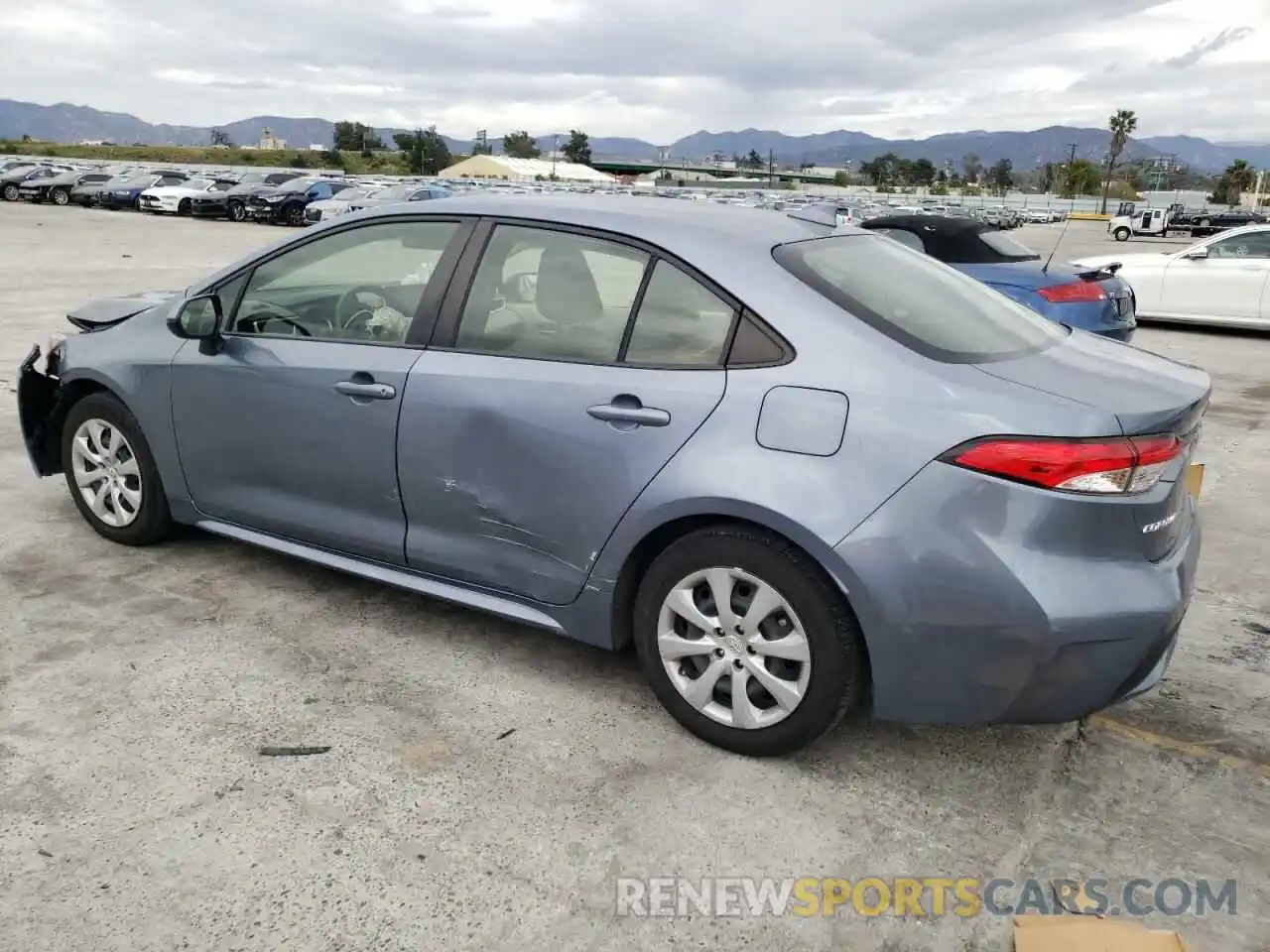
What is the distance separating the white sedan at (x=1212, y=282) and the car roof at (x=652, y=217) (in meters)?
10.1

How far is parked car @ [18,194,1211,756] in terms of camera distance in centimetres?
264

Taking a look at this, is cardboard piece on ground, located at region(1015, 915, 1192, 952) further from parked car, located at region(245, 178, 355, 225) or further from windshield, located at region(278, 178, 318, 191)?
windshield, located at region(278, 178, 318, 191)

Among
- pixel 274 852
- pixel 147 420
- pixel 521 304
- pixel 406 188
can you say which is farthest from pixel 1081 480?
pixel 406 188

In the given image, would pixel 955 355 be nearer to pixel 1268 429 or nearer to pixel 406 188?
pixel 1268 429

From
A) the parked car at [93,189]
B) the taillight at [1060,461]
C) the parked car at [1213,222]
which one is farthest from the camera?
the parked car at [1213,222]

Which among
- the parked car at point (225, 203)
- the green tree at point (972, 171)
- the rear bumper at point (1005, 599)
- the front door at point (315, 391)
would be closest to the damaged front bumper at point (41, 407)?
the front door at point (315, 391)

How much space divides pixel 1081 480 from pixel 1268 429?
6.13 m

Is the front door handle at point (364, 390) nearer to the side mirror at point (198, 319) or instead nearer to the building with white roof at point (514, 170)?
the side mirror at point (198, 319)

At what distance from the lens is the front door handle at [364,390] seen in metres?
3.49

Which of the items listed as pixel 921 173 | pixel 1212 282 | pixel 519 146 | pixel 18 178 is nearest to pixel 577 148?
pixel 519 146

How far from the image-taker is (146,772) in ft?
9.64

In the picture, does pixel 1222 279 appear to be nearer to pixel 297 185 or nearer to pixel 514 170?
pixel 297 185

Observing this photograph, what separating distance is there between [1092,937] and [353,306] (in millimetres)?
3053

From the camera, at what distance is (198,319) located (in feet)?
13.1
